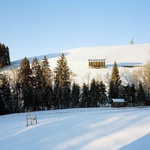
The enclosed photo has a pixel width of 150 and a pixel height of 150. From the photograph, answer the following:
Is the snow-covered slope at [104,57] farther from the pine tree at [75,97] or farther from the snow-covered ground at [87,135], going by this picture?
the snow-covered ground at [87,135]

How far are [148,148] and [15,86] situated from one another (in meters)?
38.2

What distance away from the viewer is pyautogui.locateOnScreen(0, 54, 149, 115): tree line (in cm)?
4621

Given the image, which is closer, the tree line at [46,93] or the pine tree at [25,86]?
the pine tree at [25,86]

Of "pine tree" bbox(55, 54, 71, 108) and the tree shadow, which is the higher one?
"pine tree" bbox(55, 54, 71, 108)

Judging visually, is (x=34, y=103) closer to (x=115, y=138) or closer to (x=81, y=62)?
(x=115, y=138)

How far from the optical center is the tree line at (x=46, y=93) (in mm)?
46209

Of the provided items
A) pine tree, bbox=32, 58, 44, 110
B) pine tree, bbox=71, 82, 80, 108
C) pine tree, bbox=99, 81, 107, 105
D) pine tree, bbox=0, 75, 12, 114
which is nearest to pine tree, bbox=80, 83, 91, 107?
pine tree, bbox=71, 82, 80, 108

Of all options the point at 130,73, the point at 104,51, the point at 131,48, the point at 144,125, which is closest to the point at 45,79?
the point at 130,73

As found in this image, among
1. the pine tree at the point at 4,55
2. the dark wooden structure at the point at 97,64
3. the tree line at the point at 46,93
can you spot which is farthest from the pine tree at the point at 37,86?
the pine tree at the point at 4,55

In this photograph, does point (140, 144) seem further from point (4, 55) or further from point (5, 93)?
point (4, 55)

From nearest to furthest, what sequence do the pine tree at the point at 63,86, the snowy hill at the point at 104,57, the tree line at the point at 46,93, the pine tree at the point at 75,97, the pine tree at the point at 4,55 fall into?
the tree line at the point at 46,93
the pine tree at the point at 63,86
the pine tree at the point at 75,97
the snowy hill at the point at 104,57
the pine tree at the point at 4,55

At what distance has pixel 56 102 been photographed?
48.4 metres

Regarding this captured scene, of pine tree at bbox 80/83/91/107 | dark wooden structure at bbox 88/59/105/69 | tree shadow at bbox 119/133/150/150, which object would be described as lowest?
tree shadow at bbox 119/133/150/150

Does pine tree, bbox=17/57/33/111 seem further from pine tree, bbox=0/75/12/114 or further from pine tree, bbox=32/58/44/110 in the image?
pine tree, bbox=0/75/12/114
